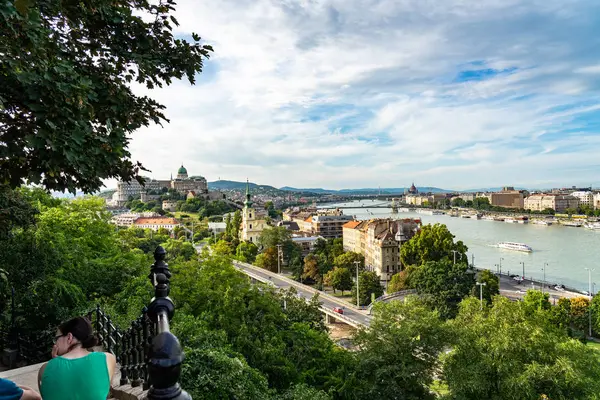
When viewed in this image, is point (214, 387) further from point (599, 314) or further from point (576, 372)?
point (599, 314)

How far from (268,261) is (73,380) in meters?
45.8

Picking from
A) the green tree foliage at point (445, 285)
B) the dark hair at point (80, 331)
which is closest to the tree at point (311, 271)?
the green tree foliage at point (445, 285)

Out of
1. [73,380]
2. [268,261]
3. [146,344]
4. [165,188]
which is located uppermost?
[165,188]

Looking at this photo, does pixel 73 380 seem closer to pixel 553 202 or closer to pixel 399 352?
pixel 399 352

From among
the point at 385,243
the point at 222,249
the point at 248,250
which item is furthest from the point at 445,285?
the point at 248,250

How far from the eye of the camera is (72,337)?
261 centimetres

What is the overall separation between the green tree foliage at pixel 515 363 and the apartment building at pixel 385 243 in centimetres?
2850

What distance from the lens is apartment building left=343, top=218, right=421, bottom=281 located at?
42344mm

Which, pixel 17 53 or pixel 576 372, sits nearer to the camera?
pixel 17 53

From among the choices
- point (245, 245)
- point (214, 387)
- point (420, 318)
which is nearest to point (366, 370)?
point (420, 318)

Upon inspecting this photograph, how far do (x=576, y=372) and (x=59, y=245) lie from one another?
13.7m

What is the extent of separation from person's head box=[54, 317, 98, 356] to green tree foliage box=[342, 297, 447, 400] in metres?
10.4

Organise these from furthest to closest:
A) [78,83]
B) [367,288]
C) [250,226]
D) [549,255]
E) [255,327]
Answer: [250,226] → [549,255] → [367,288] → [255,327] → [78,83]

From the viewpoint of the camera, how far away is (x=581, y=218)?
9744cm
